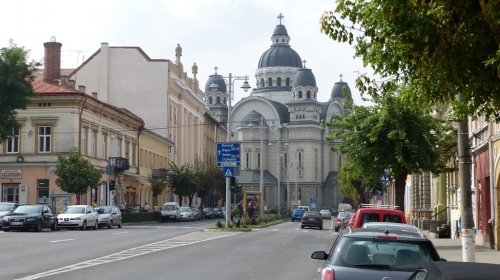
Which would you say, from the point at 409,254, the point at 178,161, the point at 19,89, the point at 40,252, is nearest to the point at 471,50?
the point at 409,254

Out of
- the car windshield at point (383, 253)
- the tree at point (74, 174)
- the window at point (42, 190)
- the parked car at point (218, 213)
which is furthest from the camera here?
the parked car at point (218, 213)

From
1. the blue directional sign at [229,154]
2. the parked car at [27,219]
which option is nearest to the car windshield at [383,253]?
the parked car at [27,219]

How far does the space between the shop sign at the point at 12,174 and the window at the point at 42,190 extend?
1.40m

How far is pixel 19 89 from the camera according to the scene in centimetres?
4644

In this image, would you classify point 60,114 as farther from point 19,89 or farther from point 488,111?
point 488,111

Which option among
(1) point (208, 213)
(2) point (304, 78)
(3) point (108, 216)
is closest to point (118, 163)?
(3) point (108, 216)

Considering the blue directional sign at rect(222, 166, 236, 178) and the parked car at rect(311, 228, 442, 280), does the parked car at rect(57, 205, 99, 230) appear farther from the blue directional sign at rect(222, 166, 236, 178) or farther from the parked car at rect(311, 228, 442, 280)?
the parked car at rect(311, 228, 442, 280)

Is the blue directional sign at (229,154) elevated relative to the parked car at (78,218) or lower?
elevated

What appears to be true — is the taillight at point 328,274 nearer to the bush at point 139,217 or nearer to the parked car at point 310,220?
the bush at point 139,217

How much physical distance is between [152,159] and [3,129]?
32.3 metres

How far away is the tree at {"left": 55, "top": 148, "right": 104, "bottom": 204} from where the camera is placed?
164 feet

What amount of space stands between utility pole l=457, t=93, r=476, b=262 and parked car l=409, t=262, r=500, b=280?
8.60 meters

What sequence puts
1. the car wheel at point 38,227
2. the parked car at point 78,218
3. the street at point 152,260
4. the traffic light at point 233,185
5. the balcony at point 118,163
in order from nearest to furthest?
the street at point 152,260, the car wheel at point 38,227, the parked car at point 78,218, the traffic light at point 233,185, the balcony at point 118,163

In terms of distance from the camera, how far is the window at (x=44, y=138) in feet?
183
